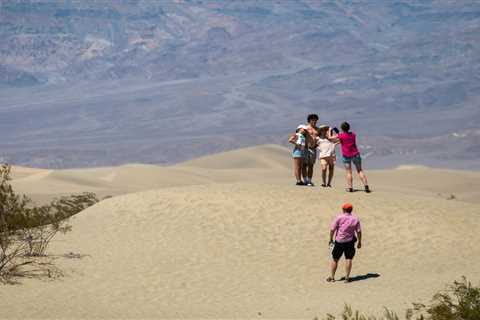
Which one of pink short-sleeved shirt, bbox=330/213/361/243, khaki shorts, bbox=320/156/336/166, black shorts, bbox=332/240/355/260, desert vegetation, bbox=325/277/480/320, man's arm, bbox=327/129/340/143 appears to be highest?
man's arm, bbox=327/129/340/143

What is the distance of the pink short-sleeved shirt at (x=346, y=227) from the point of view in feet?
40.3

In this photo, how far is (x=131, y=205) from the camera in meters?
17.0

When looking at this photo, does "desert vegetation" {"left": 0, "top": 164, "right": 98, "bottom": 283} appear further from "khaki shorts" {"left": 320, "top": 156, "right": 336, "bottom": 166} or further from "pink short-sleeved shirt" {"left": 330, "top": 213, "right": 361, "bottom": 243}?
"khaki shorts" {"left": 320, "top": 156, "right": 336, "bottom": 166}

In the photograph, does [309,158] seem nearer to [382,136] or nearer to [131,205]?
[131,205]

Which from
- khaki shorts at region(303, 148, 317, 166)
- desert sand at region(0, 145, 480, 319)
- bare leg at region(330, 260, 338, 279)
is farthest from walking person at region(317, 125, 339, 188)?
bare leg at region(330, 260, 338, 279)

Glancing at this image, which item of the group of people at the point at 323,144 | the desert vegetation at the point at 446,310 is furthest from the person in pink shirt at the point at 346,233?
the group of people at the point at 323,144

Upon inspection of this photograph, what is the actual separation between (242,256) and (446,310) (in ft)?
15.5

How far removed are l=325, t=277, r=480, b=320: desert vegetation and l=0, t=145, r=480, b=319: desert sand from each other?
351mm

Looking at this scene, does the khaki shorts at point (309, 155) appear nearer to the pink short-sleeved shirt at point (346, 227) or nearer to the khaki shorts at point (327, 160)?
the khaki shorts at point (327, 160)

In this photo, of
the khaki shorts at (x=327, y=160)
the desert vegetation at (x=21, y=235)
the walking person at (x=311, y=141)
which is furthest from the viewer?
the khaki shorts at (x=327, y=160)

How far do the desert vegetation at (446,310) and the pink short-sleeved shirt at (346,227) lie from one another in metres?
1.57

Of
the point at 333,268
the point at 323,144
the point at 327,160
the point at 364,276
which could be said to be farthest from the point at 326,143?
the point at 333,268

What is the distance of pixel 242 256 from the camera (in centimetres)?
1413

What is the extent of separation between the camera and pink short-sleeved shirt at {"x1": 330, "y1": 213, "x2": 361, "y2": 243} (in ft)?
40.3
